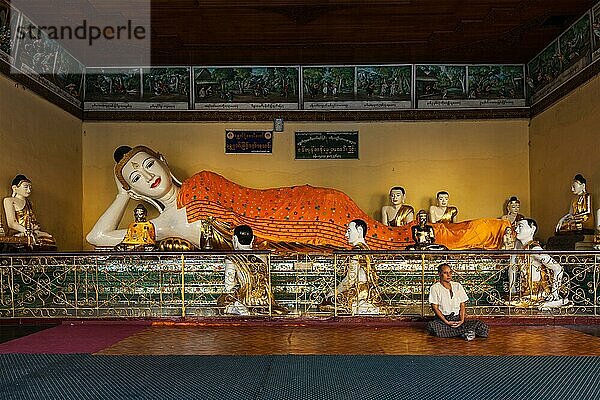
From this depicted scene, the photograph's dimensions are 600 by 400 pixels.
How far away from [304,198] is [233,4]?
2297 mm

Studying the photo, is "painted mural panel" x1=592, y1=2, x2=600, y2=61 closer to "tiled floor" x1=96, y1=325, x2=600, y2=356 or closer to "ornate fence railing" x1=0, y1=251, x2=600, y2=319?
"ornate fence railing" x1=0, y1=251, x2=600, y2=319

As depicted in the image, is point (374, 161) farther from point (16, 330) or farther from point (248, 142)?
point (16, 330)

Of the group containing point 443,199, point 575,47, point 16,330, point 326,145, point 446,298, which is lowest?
point 16,330

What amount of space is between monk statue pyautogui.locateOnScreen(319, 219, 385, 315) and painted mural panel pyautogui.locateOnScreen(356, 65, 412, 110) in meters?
3.75

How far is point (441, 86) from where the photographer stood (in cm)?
961

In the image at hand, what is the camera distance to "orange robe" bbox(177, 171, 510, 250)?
24.9ft

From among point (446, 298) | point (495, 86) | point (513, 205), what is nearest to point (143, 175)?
point (446, 298)

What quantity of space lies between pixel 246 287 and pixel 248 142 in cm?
374

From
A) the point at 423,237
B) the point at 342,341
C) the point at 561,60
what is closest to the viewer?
the point at 342,341

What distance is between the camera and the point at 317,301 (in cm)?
646

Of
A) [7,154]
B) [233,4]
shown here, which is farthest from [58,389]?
[233,4]

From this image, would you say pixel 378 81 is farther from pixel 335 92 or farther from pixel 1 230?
pixel 1 230

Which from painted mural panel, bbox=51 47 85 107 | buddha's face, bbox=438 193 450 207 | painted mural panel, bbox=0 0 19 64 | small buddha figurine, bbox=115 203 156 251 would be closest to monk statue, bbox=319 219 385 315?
small buddha figurine, bbox=115 203 156 251

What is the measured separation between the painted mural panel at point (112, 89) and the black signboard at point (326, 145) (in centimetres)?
230
